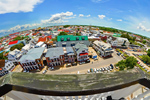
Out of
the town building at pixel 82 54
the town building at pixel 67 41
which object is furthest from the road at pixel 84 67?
the town building at pixel 67 41

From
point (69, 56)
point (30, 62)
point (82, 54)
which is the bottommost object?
point (30, 62)

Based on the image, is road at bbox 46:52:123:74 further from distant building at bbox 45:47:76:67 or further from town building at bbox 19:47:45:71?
town building at bbox 19:47:45:71

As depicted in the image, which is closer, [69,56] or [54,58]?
[54,58]

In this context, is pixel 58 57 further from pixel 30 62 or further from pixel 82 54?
pixel 30 62

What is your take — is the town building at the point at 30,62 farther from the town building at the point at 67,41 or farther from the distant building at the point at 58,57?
the town building at the point at 67,41

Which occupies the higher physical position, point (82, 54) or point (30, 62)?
point (82, 54)

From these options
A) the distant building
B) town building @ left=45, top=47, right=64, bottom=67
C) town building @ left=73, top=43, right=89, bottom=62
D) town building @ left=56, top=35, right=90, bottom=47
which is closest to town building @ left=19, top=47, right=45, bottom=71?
town building @ left=45, top=47, right=64, bottom=67

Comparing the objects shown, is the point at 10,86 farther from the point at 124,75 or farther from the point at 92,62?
the point at 92,62

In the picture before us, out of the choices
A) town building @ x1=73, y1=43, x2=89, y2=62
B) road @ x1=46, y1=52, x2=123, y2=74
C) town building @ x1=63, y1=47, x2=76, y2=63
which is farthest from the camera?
town building @ x1=73, y1=43, x2=89, y2=62

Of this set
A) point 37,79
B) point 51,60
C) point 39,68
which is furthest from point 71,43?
point 37,79

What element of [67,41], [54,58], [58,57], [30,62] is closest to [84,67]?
[58,57]

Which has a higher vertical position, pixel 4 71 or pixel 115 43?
pixel 115 43
